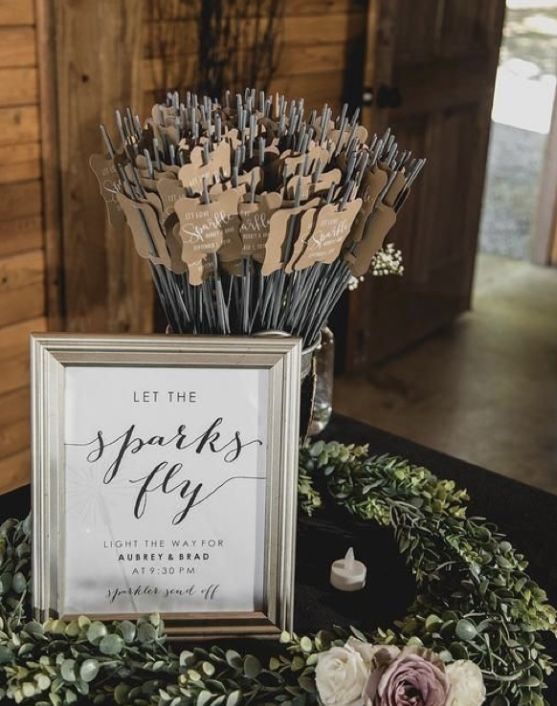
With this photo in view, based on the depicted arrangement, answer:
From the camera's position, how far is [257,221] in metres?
0.93

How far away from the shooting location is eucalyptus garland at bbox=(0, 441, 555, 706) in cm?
84

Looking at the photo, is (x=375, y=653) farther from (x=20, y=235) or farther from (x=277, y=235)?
(x=20, y=235)

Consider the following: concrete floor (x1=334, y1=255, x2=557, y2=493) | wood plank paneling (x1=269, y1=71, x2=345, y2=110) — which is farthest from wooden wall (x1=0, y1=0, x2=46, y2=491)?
concrete floor (x1=334, y1=255, x2=557, y2=493)

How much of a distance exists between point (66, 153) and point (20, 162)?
0.35 feet

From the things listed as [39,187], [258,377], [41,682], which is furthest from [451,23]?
[41,682]

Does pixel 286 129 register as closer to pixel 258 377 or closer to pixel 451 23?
pixel 258 377

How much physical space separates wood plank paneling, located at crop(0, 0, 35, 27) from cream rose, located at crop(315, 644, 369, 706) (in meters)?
1.75

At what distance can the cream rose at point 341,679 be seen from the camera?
80 cm

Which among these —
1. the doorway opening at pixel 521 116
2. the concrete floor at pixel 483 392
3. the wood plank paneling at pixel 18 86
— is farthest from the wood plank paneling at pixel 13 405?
the doorway opening at pixel 521 116

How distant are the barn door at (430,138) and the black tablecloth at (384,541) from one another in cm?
200

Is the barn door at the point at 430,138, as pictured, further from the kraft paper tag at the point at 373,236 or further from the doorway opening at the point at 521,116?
the kraft paper tag at the point at 373,236

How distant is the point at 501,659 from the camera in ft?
2.89

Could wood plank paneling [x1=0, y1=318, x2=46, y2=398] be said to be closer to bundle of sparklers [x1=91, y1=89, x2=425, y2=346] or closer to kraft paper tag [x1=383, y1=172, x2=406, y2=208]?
bundle of sparklers [x1=91, y1=89, x2=425, y2=346]

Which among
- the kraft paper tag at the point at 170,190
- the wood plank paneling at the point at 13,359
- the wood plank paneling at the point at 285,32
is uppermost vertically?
the wood plank paneling at the point at 285,32
